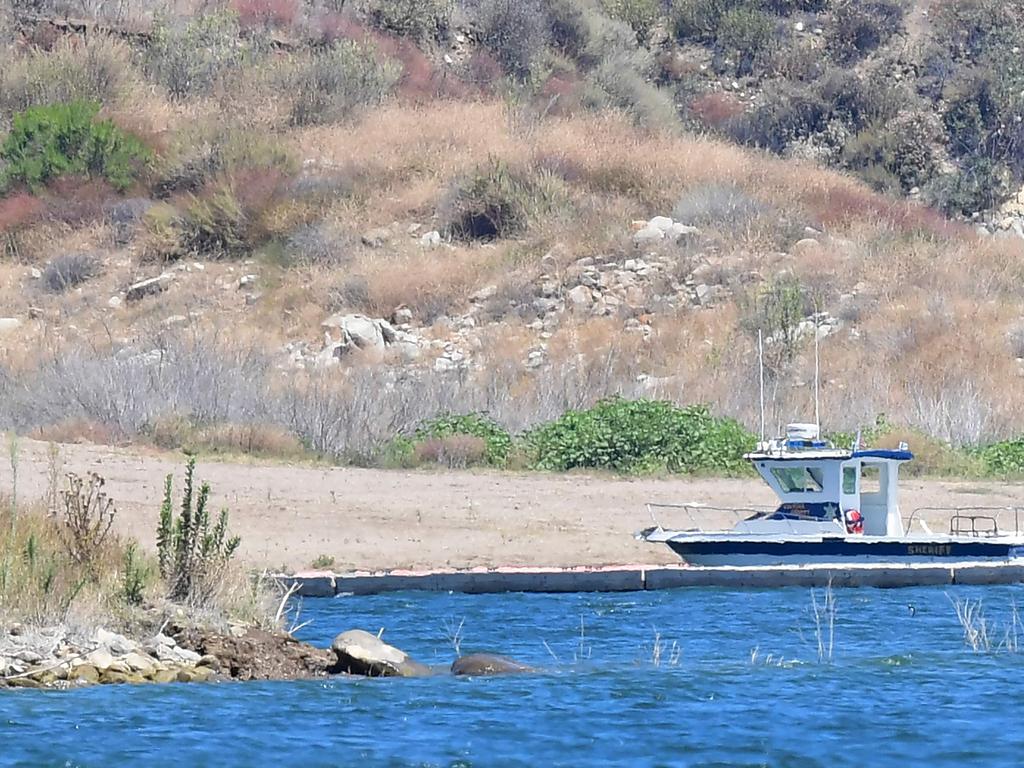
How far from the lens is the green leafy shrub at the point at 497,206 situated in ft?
144

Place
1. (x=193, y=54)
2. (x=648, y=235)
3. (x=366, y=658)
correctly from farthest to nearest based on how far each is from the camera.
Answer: (x=193, y=54) < (x=648, y=235) < (x=366, y=658)

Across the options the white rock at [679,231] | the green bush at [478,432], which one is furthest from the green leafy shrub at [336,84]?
the green bush at [478,432]

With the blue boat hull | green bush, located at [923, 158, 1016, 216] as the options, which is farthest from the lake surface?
green bush, located at [923, 158, 1016, 216]

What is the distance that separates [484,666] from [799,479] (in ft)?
20.8

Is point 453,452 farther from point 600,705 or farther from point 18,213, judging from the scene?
point 18,213

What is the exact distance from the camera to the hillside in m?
32.2

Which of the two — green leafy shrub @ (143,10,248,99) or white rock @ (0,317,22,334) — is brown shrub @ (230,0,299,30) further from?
white rock @ (0,317,22,334)

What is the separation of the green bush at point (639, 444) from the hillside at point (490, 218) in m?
2.23

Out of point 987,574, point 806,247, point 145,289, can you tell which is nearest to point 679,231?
point 806,247

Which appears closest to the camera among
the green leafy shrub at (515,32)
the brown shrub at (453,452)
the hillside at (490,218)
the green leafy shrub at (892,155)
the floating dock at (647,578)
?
the floating dock at (647,578)

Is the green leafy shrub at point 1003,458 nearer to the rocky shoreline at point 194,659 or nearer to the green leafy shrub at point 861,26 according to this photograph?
the rocky shoreline at point 194,659

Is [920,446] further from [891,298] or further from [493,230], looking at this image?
[493,230]

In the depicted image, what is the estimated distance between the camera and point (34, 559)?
14.4 metres

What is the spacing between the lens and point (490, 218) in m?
43.9
